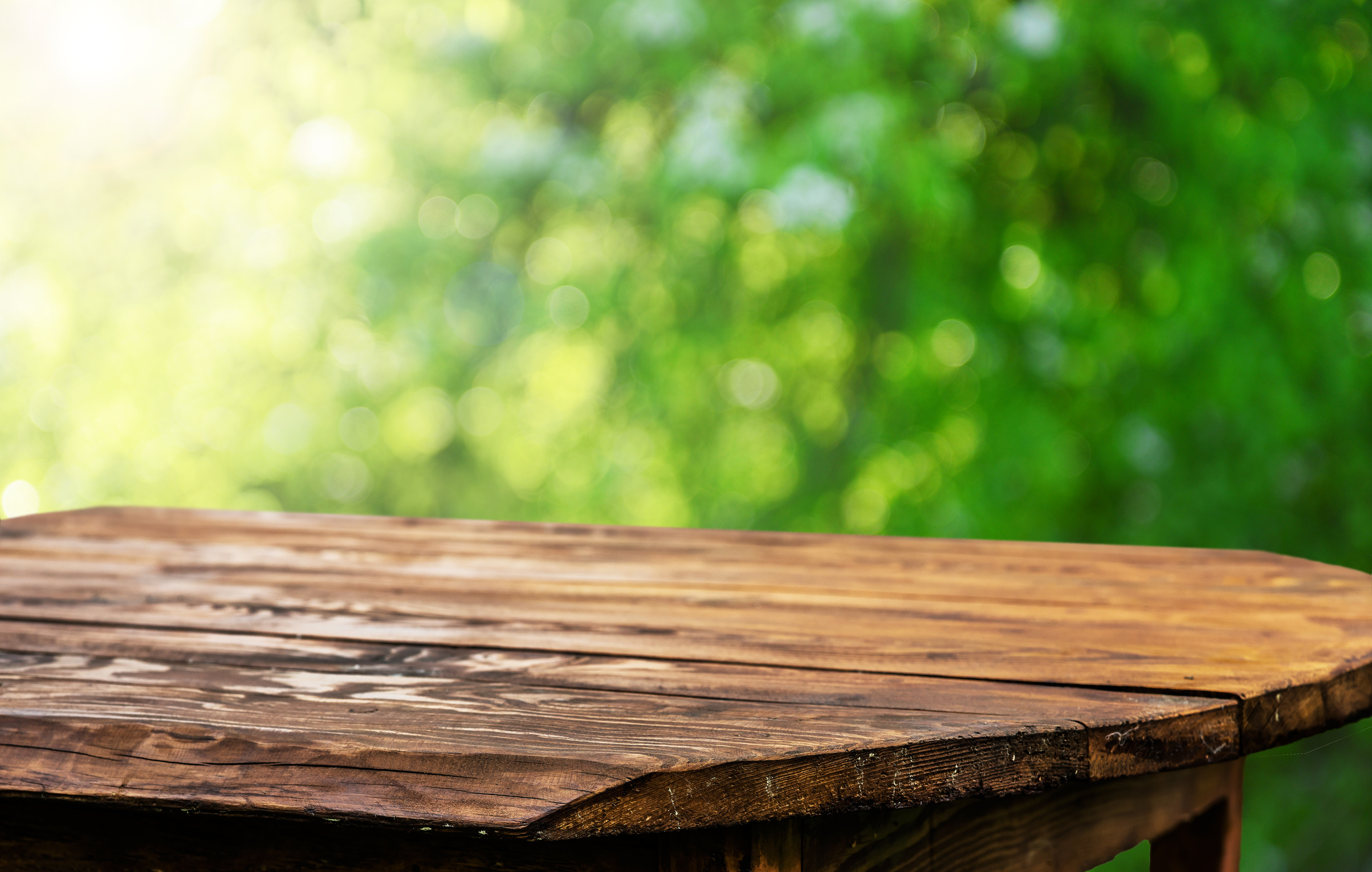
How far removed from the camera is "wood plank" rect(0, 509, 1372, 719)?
0.76 metres

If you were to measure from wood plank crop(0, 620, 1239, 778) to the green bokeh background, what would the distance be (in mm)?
1772

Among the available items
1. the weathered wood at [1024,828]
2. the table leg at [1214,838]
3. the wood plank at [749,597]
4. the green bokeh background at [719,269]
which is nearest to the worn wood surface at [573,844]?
the weathered wood at [1024,828]

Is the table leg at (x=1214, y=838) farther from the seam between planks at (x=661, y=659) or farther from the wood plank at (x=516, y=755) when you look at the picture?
the wood plank at (x=516, y=755)

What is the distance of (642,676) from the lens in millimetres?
719

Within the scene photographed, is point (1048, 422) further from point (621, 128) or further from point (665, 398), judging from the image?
point (621, 128)

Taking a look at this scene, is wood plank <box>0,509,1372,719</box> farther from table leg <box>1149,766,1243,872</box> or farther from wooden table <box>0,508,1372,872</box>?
table leg <box>1149,766,1243,872</box>

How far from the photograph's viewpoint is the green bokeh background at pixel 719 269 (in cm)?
255

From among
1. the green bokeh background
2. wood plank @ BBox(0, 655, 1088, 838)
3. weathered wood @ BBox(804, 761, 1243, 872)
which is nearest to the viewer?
wood plank @ BBox(0, 655, 1088, 838)

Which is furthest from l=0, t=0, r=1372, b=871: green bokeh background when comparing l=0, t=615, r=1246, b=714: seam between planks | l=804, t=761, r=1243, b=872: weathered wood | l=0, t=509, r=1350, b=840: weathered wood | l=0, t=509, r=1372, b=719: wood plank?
l=0, t=615, r=1246, b=714: seam between planks

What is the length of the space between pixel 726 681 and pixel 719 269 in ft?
7.22

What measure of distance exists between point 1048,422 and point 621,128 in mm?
1292

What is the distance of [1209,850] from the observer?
0.97m

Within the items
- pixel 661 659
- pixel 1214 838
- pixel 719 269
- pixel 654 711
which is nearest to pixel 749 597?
pixel 661 659

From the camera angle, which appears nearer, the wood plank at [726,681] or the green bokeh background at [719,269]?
the wood plank at [726,681]
